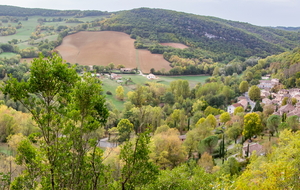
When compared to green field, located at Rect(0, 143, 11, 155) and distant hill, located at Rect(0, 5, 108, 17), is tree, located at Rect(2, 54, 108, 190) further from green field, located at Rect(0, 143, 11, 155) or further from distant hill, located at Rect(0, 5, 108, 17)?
distant hill, located at Rect(0, 5, 108, 17)

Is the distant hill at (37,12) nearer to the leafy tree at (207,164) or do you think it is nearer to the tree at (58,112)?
the leafy tree at (207,164)

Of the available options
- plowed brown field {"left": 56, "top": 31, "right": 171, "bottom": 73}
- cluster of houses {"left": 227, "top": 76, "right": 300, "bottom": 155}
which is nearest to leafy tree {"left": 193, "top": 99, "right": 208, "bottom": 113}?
cluster of houses {"left": 227, "top": 76, "right": 300, "bottom": 155}

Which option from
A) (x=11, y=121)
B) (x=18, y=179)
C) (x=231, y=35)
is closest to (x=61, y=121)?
(x=18, y=179)

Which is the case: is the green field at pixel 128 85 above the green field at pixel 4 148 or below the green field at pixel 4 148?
above

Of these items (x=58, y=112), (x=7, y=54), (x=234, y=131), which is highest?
(x=58, y=112)

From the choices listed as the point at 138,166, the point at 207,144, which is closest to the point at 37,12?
the point at 207,144

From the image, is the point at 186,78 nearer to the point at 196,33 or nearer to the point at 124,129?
the point at 124,129

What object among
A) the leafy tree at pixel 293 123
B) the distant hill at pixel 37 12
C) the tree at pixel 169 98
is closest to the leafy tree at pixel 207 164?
the leafy tree at pixel 293 123
